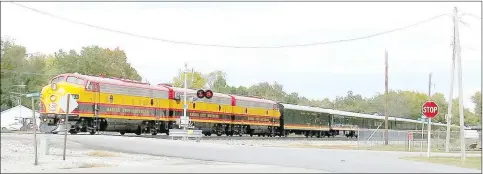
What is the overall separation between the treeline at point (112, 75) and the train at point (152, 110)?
93.1 inches

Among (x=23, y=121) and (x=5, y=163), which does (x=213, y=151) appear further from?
(x=23, y=121)

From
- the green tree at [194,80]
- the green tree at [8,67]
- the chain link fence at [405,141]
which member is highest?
the green tree at [194,80]

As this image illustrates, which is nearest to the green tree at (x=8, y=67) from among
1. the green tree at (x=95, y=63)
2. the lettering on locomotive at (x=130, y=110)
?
the lettering on locomotive at (x=130, y=110)

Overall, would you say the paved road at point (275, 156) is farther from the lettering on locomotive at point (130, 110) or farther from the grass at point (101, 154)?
the lettering on locomotive at point (130, 110)

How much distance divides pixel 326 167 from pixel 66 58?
224 feet

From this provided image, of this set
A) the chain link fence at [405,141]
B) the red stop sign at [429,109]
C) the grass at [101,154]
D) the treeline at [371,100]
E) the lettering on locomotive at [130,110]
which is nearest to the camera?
the grass at [101,154]

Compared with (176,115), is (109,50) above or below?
above

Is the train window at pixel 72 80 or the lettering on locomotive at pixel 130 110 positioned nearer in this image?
the train window at pixel 72 80

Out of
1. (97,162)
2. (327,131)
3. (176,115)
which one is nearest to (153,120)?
(176,115)

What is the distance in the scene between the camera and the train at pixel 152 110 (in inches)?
1547

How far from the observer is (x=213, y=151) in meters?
27.7

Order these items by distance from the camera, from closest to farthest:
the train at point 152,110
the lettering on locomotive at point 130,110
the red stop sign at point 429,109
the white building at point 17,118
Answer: the red stop sign at point 429,109
the train at point 152,110
the lettering on locomotive at point 130,110
the white building at point 17,118

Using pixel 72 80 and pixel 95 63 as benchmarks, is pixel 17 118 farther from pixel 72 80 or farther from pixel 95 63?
pixel 72 80

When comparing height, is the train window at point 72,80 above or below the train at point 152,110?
above
